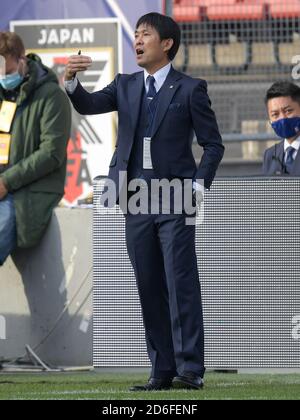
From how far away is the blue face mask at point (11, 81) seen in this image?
9.47 meters

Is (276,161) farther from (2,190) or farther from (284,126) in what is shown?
(2,190)

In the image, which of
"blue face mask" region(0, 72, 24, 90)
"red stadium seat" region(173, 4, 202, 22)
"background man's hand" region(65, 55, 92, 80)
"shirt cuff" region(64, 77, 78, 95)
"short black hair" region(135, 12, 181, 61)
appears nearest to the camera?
"background man's hand" region(65, 55, 92, 80)

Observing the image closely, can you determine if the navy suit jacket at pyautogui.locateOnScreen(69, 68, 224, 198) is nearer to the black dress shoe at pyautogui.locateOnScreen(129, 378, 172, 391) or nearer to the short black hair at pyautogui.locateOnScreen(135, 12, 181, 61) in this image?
the short black hair at pyautogui.locateOnScreen(135, 12, 181, 61)

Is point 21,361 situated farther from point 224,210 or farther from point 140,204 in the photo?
point 140,204

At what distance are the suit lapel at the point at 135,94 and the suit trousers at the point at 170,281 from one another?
1.76ft

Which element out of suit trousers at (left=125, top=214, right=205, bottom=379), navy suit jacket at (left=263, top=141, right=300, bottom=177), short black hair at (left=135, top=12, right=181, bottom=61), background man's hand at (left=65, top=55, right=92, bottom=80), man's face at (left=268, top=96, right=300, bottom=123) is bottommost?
suit trousers at (left=125, top=214, right=205, bottom=379)

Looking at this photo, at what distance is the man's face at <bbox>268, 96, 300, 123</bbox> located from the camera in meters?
9.24

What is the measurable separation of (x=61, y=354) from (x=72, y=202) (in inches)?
80.6

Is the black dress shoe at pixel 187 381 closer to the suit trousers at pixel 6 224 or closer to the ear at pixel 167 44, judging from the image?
the ear at pixel 167 44

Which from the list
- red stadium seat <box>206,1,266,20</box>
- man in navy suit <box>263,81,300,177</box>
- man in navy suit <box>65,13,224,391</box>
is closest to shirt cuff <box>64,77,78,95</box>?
man in navy suit <box>65,13,224,391</box>

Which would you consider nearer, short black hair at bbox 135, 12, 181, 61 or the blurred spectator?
short black hair at bbox 135, 12, 181, 61

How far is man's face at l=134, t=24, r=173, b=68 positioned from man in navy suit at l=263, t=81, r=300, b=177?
1.93 metres

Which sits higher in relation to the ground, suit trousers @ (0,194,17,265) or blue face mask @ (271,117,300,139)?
blue face mask @ (271,117,300,139)
